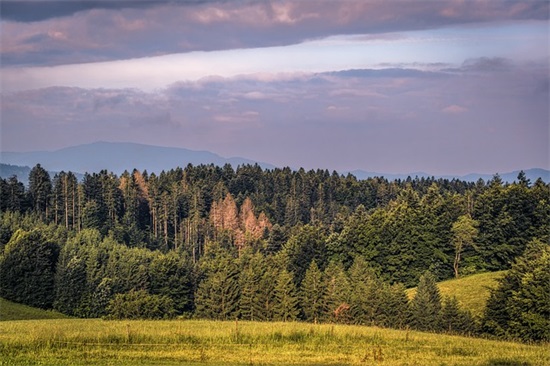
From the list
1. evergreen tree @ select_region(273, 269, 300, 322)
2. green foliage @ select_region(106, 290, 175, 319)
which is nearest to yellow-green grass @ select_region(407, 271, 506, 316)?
evergreen tree @ select_region(273, 269, 300, 322)

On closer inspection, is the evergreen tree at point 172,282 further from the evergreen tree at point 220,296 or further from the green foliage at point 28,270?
the green foliage at point 28,270

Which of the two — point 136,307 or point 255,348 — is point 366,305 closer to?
point 136,307

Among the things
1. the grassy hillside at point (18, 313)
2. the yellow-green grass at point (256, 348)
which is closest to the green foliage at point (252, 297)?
the grassy hillside at point (18, 313)

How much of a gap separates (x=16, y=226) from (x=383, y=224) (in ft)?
276

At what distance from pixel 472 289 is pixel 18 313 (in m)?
76.2

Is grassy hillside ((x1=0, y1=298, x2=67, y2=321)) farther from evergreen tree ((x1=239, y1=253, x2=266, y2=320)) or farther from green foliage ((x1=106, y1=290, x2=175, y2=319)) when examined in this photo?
evergreen tree ((x1=239, y1=253, x2=266, y2=320))

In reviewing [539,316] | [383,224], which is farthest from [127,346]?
[383,224]

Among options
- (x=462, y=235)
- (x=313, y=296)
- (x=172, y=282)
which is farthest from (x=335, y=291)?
(x=462, y=235)

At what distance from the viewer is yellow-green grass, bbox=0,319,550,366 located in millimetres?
38750

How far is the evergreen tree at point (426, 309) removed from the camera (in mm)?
89312

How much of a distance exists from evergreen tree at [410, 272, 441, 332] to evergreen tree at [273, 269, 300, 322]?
2391cm

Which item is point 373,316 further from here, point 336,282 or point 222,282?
point 222,282

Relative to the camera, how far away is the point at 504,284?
88125 mm

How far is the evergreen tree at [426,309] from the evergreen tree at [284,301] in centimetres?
2391
